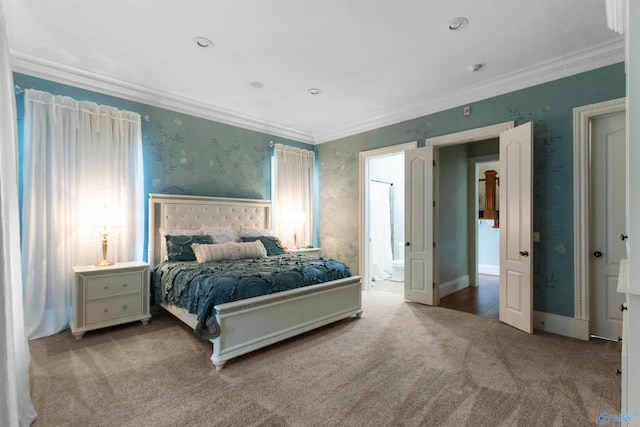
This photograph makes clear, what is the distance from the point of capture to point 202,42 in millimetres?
2760

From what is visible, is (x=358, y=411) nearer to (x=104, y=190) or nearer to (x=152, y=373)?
(x=152, y=373)

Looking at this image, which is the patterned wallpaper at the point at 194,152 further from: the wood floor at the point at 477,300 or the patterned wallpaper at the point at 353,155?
the wood floor at the point at 477,300

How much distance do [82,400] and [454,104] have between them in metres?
A: 4.72

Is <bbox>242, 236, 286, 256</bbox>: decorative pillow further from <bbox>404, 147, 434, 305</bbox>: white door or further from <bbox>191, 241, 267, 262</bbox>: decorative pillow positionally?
<bbox>404, 147, 434, 305</bbox>: white door

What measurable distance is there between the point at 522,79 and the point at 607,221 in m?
1.73

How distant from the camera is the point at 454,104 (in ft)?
13.1

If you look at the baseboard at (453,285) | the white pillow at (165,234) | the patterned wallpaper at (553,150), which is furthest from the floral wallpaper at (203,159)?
the baseboard at (453,285)

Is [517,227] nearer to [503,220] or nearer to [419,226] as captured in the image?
[503,220]

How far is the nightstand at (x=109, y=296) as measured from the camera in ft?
9.74

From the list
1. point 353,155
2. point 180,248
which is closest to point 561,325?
point 353,155

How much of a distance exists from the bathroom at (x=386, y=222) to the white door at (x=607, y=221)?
284cm

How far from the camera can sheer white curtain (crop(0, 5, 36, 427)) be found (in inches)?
45.1

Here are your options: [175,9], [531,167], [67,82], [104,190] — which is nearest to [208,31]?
[175,9]

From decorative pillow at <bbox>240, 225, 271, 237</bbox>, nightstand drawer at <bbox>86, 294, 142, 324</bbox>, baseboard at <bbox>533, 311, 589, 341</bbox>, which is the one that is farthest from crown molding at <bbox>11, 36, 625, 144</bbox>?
baseboard at <bbox>533, 311, 589, 341</bbox>
